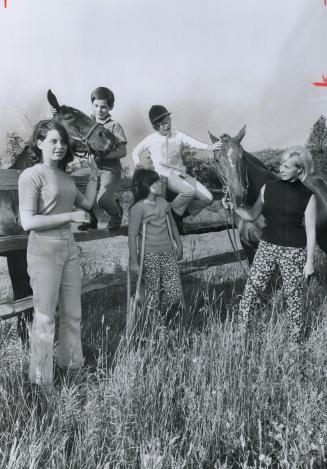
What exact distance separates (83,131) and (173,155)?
1.19m

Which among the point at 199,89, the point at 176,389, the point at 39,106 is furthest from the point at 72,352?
the point at 199,89

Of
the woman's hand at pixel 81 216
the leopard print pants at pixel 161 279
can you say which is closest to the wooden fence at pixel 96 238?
the leopard print pants at pixel 161 279

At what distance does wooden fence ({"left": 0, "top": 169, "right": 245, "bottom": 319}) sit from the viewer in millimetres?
3889

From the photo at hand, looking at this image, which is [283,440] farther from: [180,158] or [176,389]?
[180,158]

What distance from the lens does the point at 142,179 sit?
4.41m

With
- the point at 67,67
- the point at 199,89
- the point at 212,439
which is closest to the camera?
the point at 212,439

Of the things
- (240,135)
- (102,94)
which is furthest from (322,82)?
(102,94)

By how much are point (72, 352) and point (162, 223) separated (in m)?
1.47

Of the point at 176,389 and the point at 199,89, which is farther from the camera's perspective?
the point at 199,89

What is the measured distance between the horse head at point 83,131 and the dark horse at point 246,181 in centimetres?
149

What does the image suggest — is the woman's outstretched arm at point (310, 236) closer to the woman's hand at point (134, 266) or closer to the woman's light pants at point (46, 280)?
the woman's hand at point (134, 266)

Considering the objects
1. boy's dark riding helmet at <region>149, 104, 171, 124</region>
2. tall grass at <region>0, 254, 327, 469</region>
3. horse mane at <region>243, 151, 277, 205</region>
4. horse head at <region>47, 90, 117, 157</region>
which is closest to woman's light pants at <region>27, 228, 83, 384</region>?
tall grass at <region>0, 254, 327, 469</region>

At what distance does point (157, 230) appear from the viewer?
4.40 m

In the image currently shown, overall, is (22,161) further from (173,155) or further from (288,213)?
(288,213)
